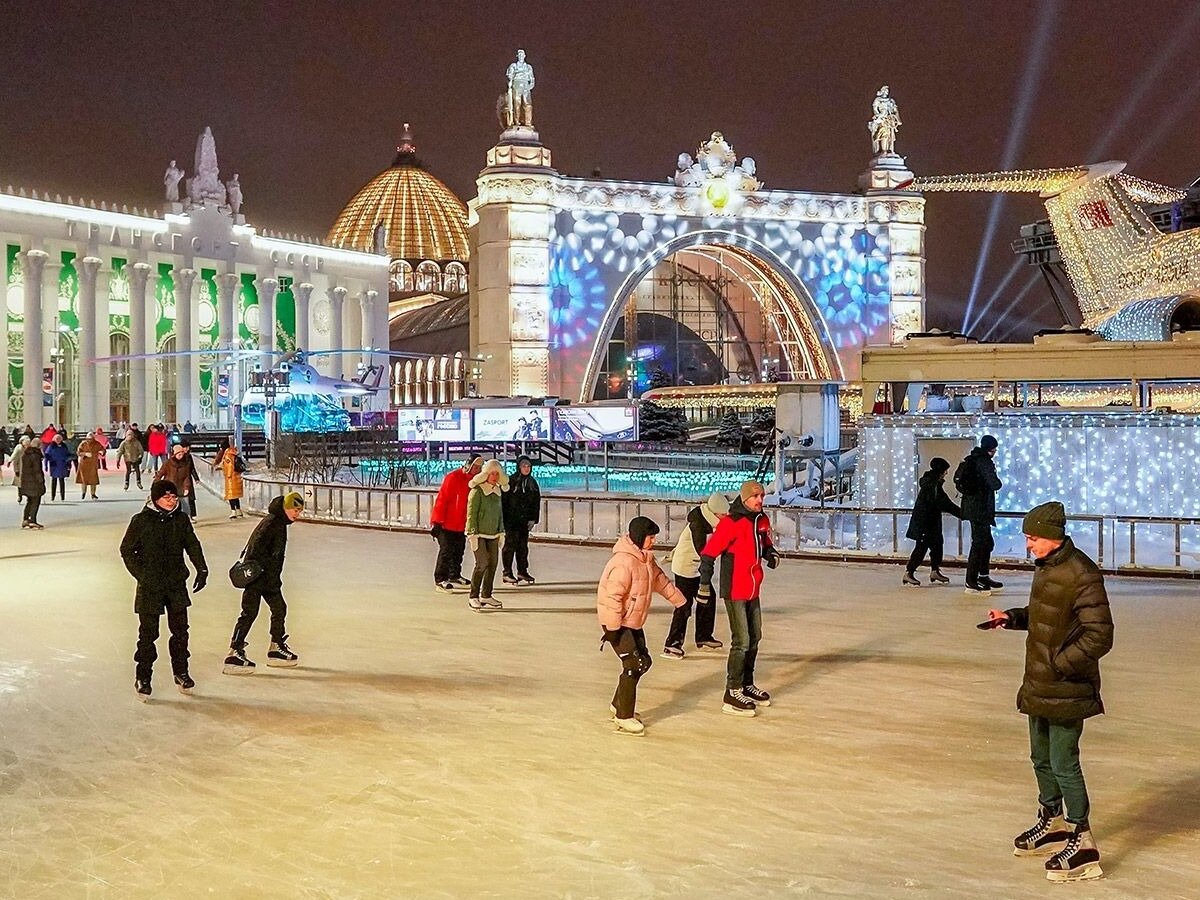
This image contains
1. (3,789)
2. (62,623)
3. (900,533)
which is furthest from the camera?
(900,533)

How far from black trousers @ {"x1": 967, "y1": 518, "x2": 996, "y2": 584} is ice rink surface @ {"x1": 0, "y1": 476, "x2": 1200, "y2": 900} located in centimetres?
100

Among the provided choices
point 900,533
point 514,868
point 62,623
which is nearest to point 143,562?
point 62,623

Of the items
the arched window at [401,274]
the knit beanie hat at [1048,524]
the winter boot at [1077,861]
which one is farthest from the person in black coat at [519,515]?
the arched window at [401,274]

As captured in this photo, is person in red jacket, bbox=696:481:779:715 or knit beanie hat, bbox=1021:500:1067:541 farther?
person in red jacket, bbox=696:481:779:715

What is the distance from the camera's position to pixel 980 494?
572 inches

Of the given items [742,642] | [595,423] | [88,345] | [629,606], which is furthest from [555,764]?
[88,345]

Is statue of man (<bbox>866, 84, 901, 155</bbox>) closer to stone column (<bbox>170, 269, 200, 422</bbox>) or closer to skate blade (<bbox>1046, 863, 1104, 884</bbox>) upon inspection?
stone column (<bbox>170, 269, 200, 422</bbox>)

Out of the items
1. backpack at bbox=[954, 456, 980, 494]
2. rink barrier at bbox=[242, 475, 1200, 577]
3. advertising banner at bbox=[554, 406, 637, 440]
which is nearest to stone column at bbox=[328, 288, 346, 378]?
advertising banner at bbox=[554, 406, 637, 440]

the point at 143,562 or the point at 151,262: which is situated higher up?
the point at 151,262

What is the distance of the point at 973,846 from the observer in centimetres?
641

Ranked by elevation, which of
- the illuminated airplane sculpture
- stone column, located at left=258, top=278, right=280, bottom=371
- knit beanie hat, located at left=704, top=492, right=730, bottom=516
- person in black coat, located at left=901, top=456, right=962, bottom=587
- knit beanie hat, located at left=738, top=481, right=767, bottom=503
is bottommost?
person in black coat, located at left=901, top=456, right=962, bottom=587

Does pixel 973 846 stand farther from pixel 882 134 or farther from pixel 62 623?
pixel 882 134

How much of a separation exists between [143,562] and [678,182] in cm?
4817

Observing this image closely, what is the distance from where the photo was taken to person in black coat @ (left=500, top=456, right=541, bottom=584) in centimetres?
1542
